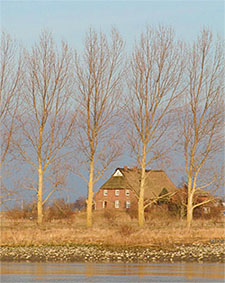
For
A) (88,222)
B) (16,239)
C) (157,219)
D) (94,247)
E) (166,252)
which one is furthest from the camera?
(157,219)

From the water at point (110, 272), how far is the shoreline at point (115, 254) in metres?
1.46

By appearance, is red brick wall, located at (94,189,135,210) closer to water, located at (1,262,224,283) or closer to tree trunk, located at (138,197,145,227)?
tree trunk, located at (138,197,145,227)

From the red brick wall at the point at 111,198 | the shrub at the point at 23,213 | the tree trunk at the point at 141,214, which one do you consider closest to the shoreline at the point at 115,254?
the tree trunk at the point at 141,214

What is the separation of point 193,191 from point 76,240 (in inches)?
523

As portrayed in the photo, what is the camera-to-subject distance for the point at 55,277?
52.1ft

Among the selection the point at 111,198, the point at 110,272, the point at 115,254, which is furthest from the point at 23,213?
the point at 111,198

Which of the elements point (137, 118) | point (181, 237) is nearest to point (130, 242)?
point (181, 237)

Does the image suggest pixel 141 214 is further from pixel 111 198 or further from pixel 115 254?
pixel 111 198

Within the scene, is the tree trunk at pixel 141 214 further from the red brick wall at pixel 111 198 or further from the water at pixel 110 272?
the red brick wall at pixel 111 198

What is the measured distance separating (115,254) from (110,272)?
567cm

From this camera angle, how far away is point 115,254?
22766 mm

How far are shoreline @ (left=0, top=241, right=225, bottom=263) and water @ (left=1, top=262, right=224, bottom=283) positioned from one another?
4.79 feet

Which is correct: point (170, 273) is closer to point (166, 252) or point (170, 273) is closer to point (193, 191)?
point (166, 252)

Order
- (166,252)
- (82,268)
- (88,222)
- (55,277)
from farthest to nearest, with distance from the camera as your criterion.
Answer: (88,222) < (166,252) < (82,268) < (55,277)
